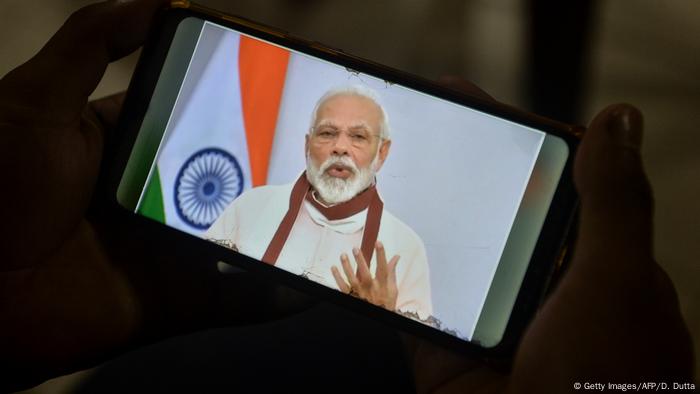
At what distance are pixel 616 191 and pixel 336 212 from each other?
0.18 meters

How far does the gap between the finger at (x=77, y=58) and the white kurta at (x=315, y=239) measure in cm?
14

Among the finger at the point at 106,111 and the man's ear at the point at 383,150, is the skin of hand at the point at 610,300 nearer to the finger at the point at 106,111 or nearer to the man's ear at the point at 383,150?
the man's ear at the point at 383,150

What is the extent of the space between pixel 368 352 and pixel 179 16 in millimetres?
329

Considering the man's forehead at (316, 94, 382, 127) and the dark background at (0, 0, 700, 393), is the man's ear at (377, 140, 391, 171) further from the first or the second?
the dark background at (0, 0, 700, 393)

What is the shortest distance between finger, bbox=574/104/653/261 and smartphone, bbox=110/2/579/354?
0.03 metres

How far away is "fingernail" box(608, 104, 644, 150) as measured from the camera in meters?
0.29

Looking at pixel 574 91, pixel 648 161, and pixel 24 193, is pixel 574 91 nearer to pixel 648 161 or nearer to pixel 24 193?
pixel 648 161

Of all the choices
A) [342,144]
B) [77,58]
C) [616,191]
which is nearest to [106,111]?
[77,58]

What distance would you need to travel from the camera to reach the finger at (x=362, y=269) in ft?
1.16

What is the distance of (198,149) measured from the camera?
1.22 feet

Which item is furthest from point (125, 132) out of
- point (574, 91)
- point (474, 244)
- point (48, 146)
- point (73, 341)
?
point (574, 91)

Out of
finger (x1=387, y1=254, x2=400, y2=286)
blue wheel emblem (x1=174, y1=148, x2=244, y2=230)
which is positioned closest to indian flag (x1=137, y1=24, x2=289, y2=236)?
blue wheel emblem (x1=174, y1=148, x2=244, y2=230)

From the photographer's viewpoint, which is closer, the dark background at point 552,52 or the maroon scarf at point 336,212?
the maroon scarf at point 336,212

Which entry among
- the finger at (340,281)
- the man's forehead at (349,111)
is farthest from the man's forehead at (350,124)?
the finger at (340,281)
